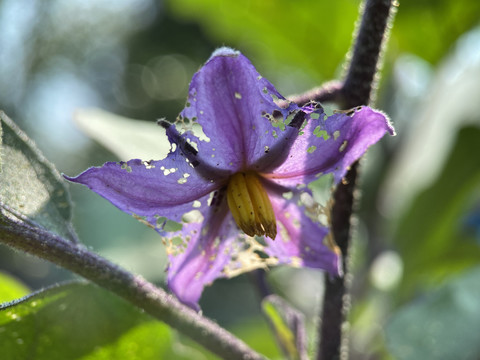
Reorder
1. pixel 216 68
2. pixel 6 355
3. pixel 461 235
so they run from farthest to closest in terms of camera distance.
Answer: pixel 461 235 → pixel 6 355 → pixel 216 68

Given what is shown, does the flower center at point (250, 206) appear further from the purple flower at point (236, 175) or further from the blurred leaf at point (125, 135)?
the blurred leaf at point (125, 135)

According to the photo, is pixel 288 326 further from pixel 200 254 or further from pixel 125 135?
pixel 125 135

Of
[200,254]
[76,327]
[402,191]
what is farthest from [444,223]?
[76,327]

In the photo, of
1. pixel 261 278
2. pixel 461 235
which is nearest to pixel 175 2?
pixel 461 235

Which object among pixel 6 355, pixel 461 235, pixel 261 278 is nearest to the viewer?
pixel 6 355

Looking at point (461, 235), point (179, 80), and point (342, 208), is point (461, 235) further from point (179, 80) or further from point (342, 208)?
point (179, 80)
